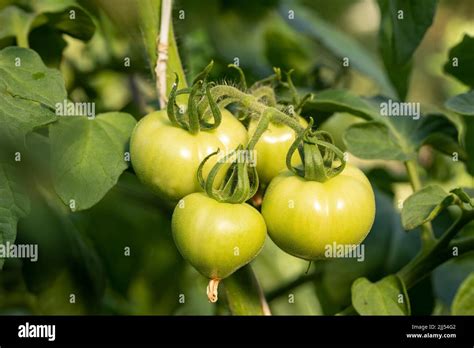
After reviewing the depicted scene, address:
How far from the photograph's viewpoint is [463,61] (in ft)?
3.59

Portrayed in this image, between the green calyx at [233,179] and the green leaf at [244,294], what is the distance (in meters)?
0.15

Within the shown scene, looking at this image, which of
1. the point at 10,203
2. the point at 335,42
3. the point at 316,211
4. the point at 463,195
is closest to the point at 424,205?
the point at 463,195

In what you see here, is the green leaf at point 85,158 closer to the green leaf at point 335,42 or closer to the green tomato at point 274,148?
the green tomato at point 274,148

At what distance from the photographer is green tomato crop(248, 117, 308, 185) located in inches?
31.3

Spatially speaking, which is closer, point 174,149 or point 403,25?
point 174,149

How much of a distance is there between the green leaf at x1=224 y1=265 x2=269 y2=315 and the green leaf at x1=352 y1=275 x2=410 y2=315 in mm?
108

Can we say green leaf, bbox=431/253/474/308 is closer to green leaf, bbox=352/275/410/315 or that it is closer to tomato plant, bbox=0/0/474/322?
tomato plant, bbox=0/0/474/322

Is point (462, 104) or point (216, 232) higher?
point (462, 104)

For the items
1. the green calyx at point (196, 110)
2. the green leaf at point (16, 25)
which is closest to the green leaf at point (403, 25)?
the green calyx at point (196, 110)

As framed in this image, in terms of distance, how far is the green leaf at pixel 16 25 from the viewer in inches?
41.2

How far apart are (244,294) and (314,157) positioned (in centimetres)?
21

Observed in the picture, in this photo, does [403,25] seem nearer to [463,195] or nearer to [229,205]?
[463,195]

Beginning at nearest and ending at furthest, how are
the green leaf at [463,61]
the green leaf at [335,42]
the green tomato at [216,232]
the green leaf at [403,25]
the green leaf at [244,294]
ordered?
1. the green tomato at [216,232]
2. the green leaf at [244,294]
3. the green leaf at [403,25]
4. the green leaf at [463,61]
5. the green leaf at [335,42]

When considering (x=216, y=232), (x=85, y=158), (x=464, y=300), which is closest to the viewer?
(x=216, y=232)
